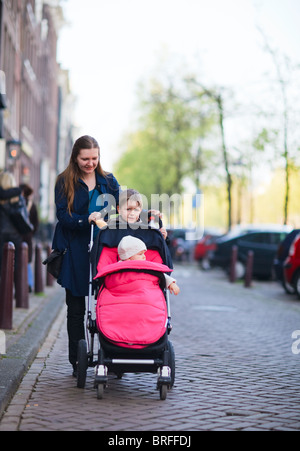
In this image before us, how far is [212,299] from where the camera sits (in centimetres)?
1573

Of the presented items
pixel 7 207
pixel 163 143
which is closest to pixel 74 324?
pixel 7 207

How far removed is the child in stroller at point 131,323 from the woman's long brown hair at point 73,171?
23.6 inches

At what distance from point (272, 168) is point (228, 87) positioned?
4.79 metres

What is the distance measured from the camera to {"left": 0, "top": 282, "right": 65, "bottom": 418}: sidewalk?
602 centimetres

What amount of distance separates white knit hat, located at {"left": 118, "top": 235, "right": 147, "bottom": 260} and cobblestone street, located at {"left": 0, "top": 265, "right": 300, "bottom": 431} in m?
1.03

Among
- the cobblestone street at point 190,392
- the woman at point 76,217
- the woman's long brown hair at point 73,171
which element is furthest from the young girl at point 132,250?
the cobblestone street at point 190,392

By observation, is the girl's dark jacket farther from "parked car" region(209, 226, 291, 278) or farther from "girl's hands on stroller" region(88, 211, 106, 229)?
"parked car" region(209, 226, 291, 278)

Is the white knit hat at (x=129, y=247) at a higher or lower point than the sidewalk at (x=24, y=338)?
higher

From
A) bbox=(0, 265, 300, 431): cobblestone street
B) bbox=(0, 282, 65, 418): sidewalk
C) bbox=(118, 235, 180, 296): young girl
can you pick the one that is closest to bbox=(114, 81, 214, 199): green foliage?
bbox=(0, 282, 65, 418): sidewalk

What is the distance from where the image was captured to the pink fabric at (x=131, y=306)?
5715 mm

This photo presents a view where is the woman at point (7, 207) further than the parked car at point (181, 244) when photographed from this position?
No

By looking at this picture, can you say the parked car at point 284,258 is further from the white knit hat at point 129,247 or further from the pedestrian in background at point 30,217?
the white knit hat at point 129,247

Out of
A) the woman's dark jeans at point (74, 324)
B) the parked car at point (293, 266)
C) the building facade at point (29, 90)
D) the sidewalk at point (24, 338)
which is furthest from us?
the building facade at point (29, 90)

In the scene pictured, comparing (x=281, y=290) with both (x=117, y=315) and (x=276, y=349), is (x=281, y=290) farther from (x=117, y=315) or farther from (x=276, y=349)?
(x=117, y=315)
